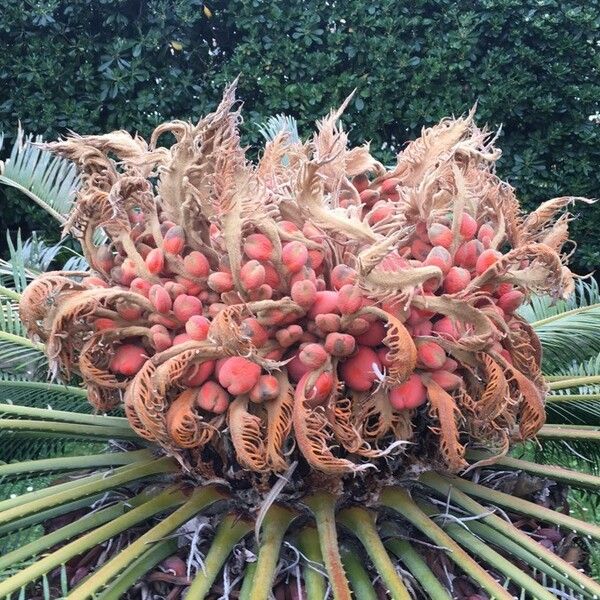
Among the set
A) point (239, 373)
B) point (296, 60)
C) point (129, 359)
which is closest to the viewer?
point (239, 373)

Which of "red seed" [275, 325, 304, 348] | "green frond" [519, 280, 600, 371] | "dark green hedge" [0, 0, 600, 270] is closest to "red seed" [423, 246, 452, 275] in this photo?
"red seed" [275, 325, 304, 348]

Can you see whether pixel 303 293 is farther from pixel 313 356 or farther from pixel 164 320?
pixel 164 320

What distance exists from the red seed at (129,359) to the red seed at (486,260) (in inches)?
21.3

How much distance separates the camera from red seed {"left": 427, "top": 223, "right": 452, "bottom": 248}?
109 cm

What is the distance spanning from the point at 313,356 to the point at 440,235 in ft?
0.91

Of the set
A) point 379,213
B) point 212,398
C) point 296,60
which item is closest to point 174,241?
point 212,398

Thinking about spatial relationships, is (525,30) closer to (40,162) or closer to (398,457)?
(40,162)

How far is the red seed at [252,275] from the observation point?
102 cm

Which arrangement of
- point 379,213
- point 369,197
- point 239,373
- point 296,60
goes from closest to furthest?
point 239,373 < point 379,213 < point 369,197 < point 296,60

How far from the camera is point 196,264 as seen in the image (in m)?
1.08

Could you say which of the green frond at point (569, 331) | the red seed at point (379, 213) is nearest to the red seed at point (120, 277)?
the red seed at point (379, 213)

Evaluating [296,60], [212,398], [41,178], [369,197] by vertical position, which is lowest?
[212,398]

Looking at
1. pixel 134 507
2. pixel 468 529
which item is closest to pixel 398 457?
pixel 468 529

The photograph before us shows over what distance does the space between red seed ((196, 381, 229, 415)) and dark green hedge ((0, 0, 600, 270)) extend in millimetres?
3206
